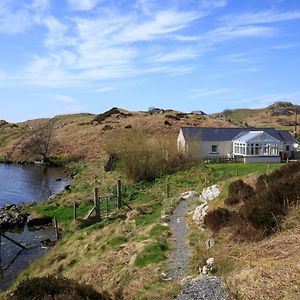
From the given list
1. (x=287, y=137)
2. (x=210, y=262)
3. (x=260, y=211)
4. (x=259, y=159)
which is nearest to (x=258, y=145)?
(x=259, y=159)

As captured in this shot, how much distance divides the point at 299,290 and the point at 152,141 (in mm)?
33835

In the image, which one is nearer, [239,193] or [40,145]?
[239,193]

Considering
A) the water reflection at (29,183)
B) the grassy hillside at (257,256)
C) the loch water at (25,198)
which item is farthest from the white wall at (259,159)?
the grassy hillside at (257,256)

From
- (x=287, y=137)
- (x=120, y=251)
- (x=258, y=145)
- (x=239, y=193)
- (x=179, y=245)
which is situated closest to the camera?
(x=179, y=245)

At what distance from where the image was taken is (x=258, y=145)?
51125 millimetres

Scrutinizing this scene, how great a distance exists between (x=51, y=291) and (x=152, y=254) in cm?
666

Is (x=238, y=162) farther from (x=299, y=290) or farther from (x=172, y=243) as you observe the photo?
(x=299, y=290)

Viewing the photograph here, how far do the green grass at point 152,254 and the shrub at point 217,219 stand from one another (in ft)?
6.73

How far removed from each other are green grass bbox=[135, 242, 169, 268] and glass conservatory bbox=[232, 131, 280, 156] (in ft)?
117

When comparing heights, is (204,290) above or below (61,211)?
above

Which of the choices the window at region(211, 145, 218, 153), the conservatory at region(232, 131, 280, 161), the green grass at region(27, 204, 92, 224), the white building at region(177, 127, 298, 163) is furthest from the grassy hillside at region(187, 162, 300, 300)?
the window at region(211, 145, 218, 153)

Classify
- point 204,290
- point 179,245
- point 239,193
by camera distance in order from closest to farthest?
point 204,290
point 179,245
point 239,193

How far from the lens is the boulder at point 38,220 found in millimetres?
30203

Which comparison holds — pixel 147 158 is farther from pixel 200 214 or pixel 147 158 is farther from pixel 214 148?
pixel 200 214
